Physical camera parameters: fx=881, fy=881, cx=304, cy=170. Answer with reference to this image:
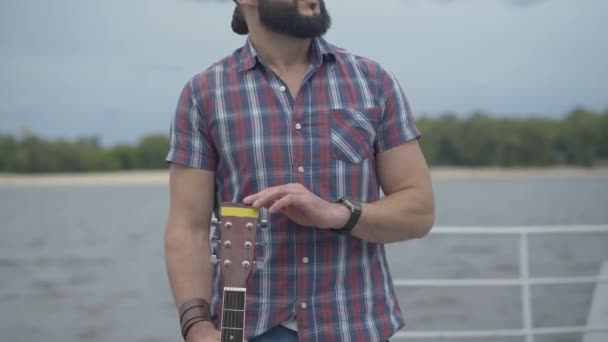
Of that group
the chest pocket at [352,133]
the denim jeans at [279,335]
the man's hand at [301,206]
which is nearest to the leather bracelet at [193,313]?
the denim jeans at [279,335]

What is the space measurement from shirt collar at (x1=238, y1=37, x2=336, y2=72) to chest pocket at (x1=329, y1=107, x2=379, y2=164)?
0.40 feet

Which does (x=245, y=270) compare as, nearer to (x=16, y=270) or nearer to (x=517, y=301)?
(x=517, y=301)

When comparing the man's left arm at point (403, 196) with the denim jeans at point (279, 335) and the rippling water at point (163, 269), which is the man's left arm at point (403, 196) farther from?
the rippling water at point (163, 269)

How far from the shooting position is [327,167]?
1581 millimetres

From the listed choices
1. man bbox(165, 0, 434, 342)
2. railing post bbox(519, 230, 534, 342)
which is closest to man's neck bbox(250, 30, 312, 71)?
man bbox(165, 0, 434, 342)

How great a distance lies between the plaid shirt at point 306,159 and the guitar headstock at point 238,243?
78 mm

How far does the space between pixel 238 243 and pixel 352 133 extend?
0.29 meters

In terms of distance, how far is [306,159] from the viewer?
5.16ft

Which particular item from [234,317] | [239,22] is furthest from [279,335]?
[239,22]

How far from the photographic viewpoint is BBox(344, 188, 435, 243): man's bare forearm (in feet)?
5.11

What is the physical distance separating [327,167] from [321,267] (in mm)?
180

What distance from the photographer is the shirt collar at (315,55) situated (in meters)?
1.66

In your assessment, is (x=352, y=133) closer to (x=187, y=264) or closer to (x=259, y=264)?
(x=259, y=264)

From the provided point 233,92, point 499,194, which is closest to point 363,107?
point 233,92
